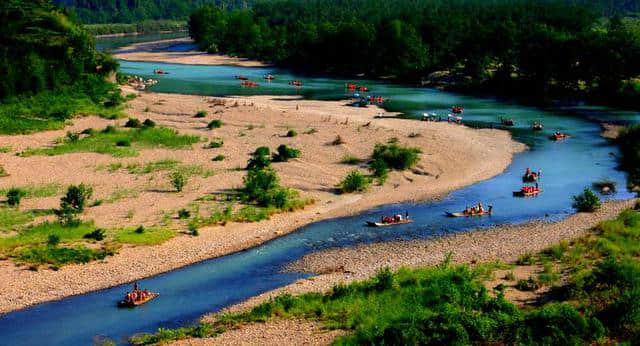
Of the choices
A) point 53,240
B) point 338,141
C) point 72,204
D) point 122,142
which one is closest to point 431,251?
point 53,240

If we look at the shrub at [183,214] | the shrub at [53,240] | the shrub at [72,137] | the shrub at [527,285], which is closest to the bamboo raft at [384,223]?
the shrub at [183,214]

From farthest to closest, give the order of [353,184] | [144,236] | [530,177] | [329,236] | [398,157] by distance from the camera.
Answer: [398,157], [530,177], [353,184], [329,236], [144,236]

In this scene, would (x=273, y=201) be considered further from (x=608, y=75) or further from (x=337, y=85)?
(x=337, y=85)

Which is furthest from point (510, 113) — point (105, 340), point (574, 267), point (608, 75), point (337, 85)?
point (105, 340)

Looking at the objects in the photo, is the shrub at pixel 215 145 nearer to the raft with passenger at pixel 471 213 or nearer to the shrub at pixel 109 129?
the shrub at pixel 109 129

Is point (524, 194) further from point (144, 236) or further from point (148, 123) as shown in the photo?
point (148, 123)
